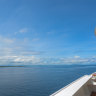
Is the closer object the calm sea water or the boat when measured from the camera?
the boat

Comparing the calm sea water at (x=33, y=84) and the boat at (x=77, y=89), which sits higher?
the boat at (x=77, y=89)

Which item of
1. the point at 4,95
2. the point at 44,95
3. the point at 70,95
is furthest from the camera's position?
the point at 4,95

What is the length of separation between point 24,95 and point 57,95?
21.1 meters

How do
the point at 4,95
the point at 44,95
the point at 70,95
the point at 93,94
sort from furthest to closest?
the point at 4,95, the point at 44,95, the point at 93,94, the point at 70,95

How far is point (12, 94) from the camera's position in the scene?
22875mm

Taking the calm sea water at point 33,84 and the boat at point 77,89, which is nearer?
the boat at point 77,89

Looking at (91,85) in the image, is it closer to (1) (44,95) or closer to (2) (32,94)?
(1) (44,95)

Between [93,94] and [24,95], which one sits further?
[24,95]

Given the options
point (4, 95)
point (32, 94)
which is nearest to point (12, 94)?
point (4, 95)

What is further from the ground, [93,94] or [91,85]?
[91,85]

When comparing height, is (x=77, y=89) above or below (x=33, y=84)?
above

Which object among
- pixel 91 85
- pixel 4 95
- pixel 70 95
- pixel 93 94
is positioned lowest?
pixel 4 95

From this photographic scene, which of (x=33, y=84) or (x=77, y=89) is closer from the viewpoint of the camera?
(x=77, y=89)

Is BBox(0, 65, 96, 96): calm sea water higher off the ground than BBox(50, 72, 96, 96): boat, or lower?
lower
